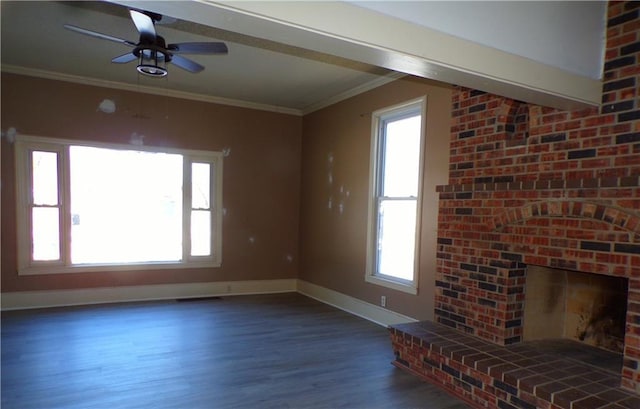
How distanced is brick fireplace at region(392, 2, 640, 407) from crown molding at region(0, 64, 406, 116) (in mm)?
1520

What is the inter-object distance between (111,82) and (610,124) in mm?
5551

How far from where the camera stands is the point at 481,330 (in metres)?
3.27

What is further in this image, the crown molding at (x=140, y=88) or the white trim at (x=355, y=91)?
the crown molding at (x=140, y=88)

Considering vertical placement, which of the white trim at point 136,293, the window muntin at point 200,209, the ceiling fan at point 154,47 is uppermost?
the ceiling fan at point 154,47

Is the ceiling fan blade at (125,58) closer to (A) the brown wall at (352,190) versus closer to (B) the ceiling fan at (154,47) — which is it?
(B) the ceiling fan at (154,47)

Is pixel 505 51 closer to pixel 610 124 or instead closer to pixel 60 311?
pixel 610 124

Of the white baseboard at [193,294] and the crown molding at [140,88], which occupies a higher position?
the crown molding at [140,88]

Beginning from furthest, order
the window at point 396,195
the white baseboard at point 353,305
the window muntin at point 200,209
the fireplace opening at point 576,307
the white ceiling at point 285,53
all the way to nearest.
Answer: the window muntin at point 200,209
the white baseboard at point 353,305
the window at point 396,195
the fireplace opening at point 576,307
the white ceiling at point 285,53

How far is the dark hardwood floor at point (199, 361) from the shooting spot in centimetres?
279

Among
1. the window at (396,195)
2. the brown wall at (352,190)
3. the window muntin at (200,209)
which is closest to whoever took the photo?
the brown wall at (352,190)

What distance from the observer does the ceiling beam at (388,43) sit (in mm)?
1553

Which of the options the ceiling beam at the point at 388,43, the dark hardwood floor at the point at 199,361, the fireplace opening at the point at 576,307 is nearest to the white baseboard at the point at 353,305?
the dark hardwood floor at the point at 199,361

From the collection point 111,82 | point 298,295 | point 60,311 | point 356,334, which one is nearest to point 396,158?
point 356,334

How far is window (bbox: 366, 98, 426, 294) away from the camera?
433cm
